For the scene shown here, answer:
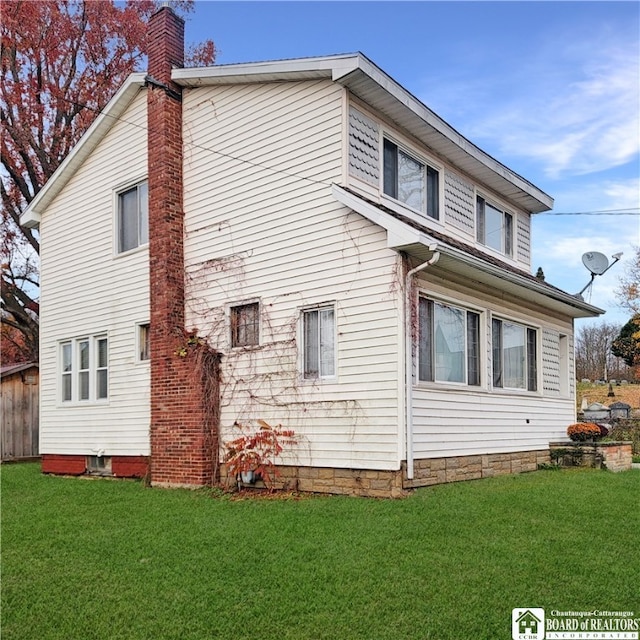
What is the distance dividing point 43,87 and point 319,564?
63.8 ft

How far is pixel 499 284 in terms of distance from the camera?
10.7m

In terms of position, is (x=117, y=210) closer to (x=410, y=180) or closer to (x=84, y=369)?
(x=84, y=369)

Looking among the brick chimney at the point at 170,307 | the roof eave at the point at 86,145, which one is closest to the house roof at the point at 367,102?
the roof eave at the point at 86,145

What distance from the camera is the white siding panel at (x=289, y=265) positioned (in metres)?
9.00

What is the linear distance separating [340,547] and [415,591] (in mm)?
1346

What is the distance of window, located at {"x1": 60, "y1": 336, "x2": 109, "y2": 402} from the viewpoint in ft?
43.1

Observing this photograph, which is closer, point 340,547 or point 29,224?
point 340,547

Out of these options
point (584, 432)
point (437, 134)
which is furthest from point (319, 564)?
point (584, 432)

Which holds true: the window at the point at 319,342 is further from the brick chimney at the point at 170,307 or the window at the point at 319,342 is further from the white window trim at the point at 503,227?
the white window trim at the point at 503,227

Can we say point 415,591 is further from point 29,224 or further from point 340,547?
point 29,224

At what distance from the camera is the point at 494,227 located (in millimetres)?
13750

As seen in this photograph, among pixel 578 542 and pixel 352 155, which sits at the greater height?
pixel 352 155

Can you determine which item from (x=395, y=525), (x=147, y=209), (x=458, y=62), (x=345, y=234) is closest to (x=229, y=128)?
(x=147, y=209)

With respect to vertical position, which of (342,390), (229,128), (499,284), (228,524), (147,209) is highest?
(229,128)
